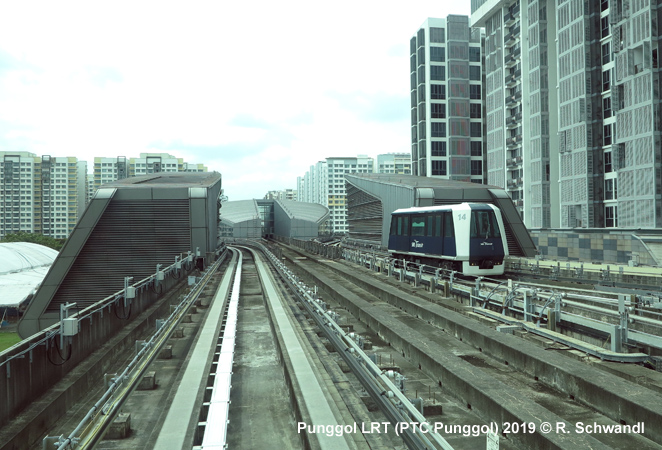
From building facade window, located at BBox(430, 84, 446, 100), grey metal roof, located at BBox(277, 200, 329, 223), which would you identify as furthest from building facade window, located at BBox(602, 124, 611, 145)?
grey metal roof, located at BBox(277, 200, 329, 223)

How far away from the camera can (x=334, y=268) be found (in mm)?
35000

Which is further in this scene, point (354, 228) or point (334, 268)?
point (354, 228)

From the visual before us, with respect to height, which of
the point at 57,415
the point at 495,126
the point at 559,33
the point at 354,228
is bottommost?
the point at 57,415

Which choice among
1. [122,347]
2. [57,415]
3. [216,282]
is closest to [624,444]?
[57,415]

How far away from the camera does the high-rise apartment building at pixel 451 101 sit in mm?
87125

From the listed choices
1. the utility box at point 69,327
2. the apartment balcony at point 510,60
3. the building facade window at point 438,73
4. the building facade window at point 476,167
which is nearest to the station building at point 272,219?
the building facade window at point 476,167

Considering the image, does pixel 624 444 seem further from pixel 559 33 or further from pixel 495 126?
pixel 495 126

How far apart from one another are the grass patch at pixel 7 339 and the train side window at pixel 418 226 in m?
41.0

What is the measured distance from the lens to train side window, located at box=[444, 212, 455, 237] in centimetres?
2397

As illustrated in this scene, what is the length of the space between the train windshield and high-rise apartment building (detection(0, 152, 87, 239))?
554ft

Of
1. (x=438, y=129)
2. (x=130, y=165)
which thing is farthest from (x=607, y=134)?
(x=130, y=165)

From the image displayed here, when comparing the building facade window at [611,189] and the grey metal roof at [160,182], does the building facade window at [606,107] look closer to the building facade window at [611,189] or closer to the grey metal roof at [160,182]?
the building facade window at [611,189]

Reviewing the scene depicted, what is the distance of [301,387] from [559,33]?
61743 mm

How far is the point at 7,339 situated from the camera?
51375mm
